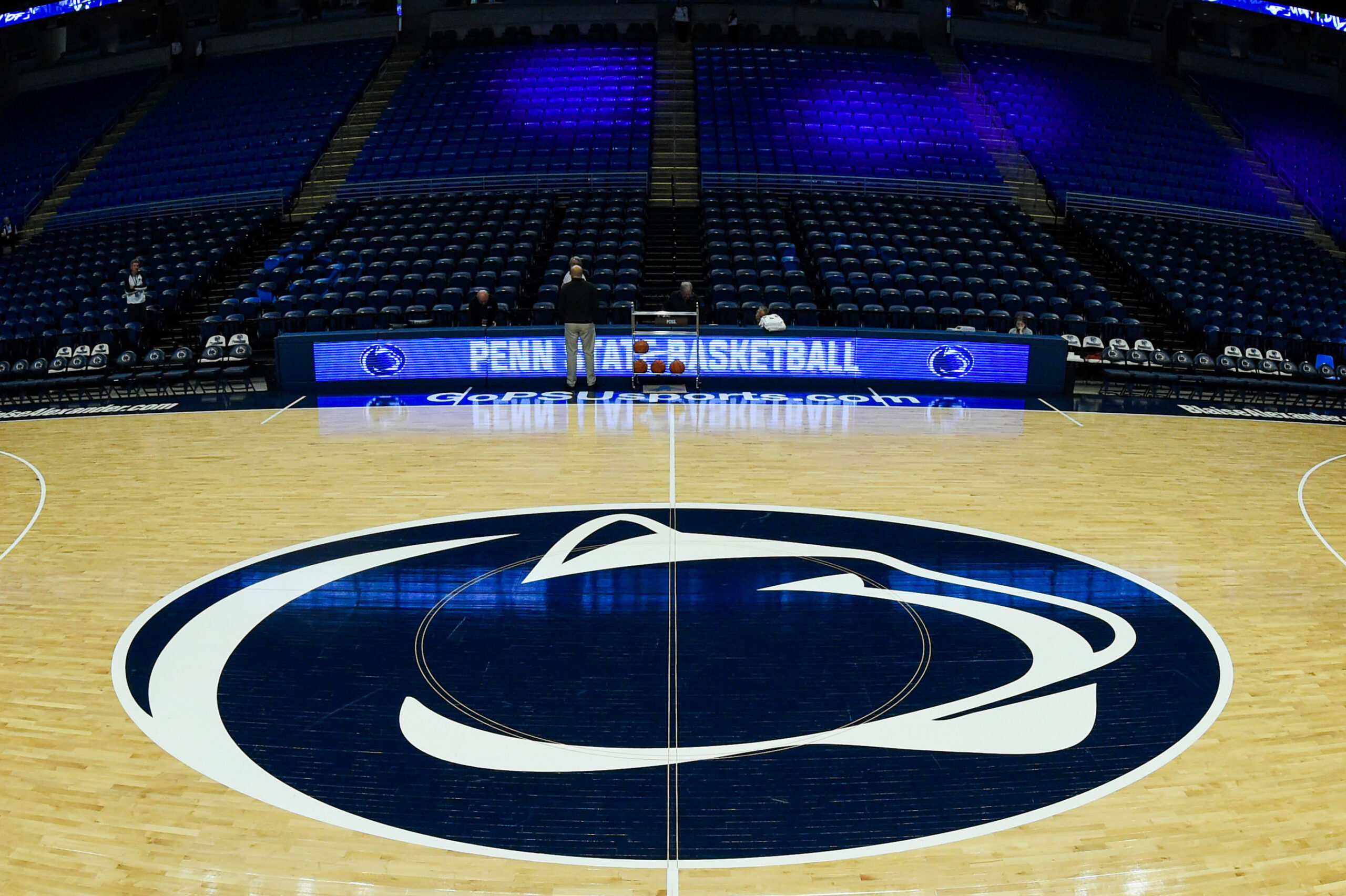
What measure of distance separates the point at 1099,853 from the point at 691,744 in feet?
6.19

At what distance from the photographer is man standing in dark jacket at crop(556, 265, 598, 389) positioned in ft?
38.2

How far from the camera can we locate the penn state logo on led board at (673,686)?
4.16m

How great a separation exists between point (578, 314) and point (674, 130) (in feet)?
39.3

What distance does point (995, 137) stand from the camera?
22.3 metres

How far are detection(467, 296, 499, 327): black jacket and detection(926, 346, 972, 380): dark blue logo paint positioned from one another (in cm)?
643

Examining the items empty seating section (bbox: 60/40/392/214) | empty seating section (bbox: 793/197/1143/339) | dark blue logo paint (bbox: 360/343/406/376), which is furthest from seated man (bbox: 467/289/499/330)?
empty seating section (bbox: 60/40/392/214)

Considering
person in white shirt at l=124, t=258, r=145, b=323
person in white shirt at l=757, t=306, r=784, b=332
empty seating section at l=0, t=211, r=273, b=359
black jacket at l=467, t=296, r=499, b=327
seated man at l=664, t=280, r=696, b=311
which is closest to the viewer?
person in white shirt at l=757, t=306, r=784, b=332

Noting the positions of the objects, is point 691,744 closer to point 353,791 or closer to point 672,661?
point 672,661

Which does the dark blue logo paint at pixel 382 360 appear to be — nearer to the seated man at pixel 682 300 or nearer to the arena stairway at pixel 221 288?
the arena stairway at pixel 221 288

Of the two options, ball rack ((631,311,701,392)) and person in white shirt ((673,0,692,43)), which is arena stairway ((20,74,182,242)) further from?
ball rack ((631,311,701,392))

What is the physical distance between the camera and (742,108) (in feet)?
72.0

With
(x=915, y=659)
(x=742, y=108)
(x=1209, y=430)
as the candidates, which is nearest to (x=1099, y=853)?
→ (x=915, y=659)

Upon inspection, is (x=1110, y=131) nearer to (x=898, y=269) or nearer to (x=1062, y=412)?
(x=898, y=269)

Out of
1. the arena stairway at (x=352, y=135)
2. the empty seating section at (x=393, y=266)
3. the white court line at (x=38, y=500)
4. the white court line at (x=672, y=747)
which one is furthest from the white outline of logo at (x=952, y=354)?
the arena stairway at (x=352, y=135)
